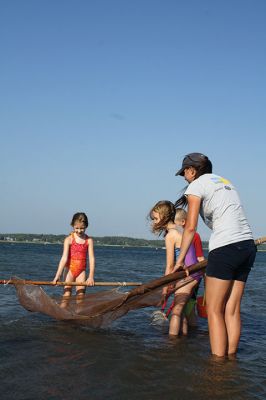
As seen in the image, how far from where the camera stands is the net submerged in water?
6.19m

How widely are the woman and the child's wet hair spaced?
3619mm

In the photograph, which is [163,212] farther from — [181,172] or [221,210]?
[221,210]

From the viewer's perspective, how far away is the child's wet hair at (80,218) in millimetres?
8241

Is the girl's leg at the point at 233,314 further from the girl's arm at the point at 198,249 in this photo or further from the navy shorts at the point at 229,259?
the girl's arm at the point at 198,249

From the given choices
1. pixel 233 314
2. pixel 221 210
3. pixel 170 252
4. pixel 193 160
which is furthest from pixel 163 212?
pixel 233 314

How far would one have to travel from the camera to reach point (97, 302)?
6855 millimetres

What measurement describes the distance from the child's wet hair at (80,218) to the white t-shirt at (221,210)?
3.79 m

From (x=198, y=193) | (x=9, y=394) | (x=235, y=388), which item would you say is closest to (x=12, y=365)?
(x=9, y=394)

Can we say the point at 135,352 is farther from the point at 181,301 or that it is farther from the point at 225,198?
the point at 225,198

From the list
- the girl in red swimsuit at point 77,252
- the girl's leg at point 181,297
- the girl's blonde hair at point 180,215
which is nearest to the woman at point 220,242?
the girl's leg at point 181,297

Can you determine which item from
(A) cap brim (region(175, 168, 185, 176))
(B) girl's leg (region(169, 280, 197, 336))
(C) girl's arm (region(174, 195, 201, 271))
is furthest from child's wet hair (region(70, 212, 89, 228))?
(C) girl's arm (region(174, 195, 201, 271))

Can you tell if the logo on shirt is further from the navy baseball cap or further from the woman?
the navy baseball cap

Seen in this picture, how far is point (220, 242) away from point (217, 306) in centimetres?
72

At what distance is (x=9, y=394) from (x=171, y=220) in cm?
347
